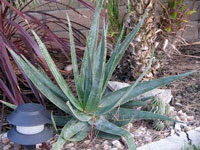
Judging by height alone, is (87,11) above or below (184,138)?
above

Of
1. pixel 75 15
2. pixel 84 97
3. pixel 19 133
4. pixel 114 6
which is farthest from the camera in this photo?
pixel 75 15

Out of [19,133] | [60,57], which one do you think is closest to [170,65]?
[60,57]

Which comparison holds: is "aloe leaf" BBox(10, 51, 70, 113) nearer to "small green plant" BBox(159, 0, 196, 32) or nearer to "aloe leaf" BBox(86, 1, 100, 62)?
"aloe leaf" BBox(86, 1, 100, 62)

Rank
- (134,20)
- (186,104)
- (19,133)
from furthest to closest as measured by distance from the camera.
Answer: (134,20) < (186,104) < (19,133)

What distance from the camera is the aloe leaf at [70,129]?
1.39 metres

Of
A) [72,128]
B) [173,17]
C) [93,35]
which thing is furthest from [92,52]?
[173,17]


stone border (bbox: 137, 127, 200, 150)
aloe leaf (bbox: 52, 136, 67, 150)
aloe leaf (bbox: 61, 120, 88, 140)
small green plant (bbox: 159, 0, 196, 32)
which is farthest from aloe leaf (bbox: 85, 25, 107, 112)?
small green plant (bbox: 159, 0, 196, 32)

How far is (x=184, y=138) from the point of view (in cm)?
168

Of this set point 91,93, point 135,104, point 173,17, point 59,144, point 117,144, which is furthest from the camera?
point 173,17

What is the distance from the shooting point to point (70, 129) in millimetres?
1462

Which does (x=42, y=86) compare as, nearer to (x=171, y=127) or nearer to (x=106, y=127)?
(x=106, y=127)

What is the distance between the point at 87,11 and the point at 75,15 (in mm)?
163

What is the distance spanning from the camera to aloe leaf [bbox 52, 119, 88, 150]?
4.54ft

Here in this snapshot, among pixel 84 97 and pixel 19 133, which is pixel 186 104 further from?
pixel 19 133
